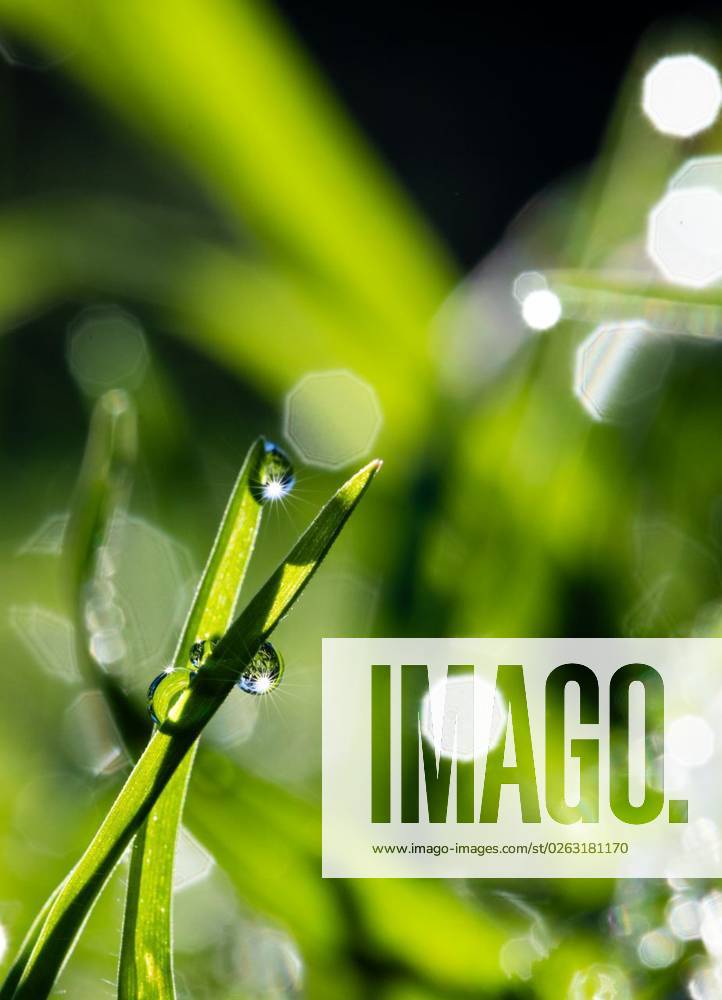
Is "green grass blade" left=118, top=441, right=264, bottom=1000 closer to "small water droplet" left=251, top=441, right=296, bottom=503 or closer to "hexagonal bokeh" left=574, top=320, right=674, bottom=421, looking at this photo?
"small water droplet" left=251, top=441, right=296, bottom=503

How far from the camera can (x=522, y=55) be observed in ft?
2.33

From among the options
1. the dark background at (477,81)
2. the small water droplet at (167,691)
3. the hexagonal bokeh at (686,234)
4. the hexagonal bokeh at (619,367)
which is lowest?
the small water droplet at (167,691)

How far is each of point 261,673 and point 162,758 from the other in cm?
4

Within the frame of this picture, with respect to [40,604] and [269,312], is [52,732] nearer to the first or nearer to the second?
[40,604]

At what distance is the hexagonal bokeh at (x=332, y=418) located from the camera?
19.9 inches

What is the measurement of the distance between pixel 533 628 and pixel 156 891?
207mm

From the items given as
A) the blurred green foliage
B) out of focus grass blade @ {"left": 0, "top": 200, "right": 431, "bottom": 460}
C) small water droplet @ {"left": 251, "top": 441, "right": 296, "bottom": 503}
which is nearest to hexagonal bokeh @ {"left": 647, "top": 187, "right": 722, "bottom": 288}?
the blurred green foliage

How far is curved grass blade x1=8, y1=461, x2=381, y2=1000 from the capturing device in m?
0.24

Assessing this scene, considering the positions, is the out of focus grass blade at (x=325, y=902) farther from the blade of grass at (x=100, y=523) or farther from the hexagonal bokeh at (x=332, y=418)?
the hexagonal bokeh at (x=332, y=418)

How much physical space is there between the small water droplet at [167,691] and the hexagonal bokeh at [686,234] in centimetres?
36

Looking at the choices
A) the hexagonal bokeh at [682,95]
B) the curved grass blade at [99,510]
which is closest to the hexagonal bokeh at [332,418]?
the curved grass blade at [99,510]

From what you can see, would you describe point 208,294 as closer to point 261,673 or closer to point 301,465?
point 301,465

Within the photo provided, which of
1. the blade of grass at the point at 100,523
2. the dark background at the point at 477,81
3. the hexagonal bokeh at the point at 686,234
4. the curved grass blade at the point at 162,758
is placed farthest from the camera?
the dark background at the point at 477,81

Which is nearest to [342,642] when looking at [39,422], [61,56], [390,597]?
[390,597]
